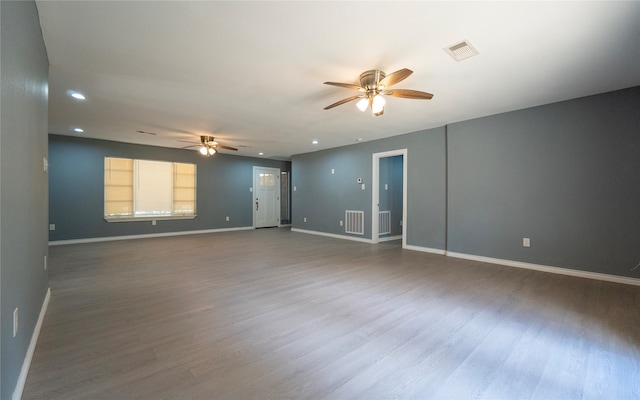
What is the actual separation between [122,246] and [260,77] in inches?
204

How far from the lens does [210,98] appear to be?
11.9 feet

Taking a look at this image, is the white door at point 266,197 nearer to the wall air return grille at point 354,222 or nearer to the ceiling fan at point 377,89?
the wall air return grille at point 354,222

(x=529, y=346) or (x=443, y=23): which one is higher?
(x=443, y=23)

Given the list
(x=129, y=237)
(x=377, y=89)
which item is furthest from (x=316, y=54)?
(x=129, y=237)

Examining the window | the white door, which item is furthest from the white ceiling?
the white door

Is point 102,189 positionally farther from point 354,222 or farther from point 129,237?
point 354,222

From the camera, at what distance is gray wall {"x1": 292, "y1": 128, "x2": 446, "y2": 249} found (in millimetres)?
5215

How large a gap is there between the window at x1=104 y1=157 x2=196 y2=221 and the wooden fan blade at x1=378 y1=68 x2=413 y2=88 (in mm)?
6767

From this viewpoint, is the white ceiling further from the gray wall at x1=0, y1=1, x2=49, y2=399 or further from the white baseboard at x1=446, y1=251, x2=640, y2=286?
the white baseboard at x1=446, y1=251, x2=640, y2=286

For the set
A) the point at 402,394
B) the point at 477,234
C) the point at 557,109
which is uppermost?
the point at 557,109

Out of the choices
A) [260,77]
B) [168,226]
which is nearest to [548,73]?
[260,77]

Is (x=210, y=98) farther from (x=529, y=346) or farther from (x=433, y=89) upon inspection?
(x=529, y=346)

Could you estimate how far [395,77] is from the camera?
2578 millimetres

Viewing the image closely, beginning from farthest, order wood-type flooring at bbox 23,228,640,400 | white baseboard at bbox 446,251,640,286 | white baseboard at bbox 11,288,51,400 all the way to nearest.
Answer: white baseboard at bbox 446,251,640,286 → wood-type flooring at bbox 23,228,640,400 → white baseboard at bbox 11,288,51,400
